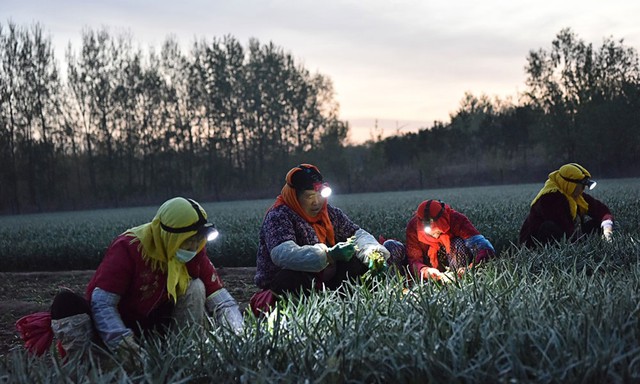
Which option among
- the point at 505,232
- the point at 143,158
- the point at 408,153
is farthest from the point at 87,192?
the point at 505,232

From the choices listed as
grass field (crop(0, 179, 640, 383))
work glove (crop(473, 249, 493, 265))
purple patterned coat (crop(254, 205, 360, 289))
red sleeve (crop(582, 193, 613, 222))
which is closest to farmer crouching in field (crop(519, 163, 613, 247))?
red sleeve (crop(582, 193, 613, 222))

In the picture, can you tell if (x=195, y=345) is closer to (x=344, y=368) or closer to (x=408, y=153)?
(x=344, y=368)

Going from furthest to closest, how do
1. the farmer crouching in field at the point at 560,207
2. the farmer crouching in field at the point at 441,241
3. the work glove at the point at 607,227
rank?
the farmer crouching in field at the point at 560,207, the work glove at the point at 607,227, the farmer crouching in field at the point at 441,241

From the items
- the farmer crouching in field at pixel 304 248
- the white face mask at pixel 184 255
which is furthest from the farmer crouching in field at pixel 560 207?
the white face mask at pixel 184 255

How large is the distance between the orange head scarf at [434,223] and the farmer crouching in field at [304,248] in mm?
545

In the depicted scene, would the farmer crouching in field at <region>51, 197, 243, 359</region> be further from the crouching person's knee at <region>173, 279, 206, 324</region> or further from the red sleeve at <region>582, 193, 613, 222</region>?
the red sleeve at <region>582, 193, 613, 222</region>

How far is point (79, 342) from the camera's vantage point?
10.8 ft

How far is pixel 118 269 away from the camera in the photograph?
11.3 feet

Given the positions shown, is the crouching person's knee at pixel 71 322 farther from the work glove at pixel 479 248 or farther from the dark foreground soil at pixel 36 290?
the work glove at pixel 479 248

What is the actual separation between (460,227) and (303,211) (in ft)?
4.84

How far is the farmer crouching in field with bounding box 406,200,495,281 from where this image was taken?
5.11m

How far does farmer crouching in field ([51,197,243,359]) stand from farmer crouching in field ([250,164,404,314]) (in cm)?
73

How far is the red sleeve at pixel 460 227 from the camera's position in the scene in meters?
5.29

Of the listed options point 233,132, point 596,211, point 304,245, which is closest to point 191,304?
point 304,245
